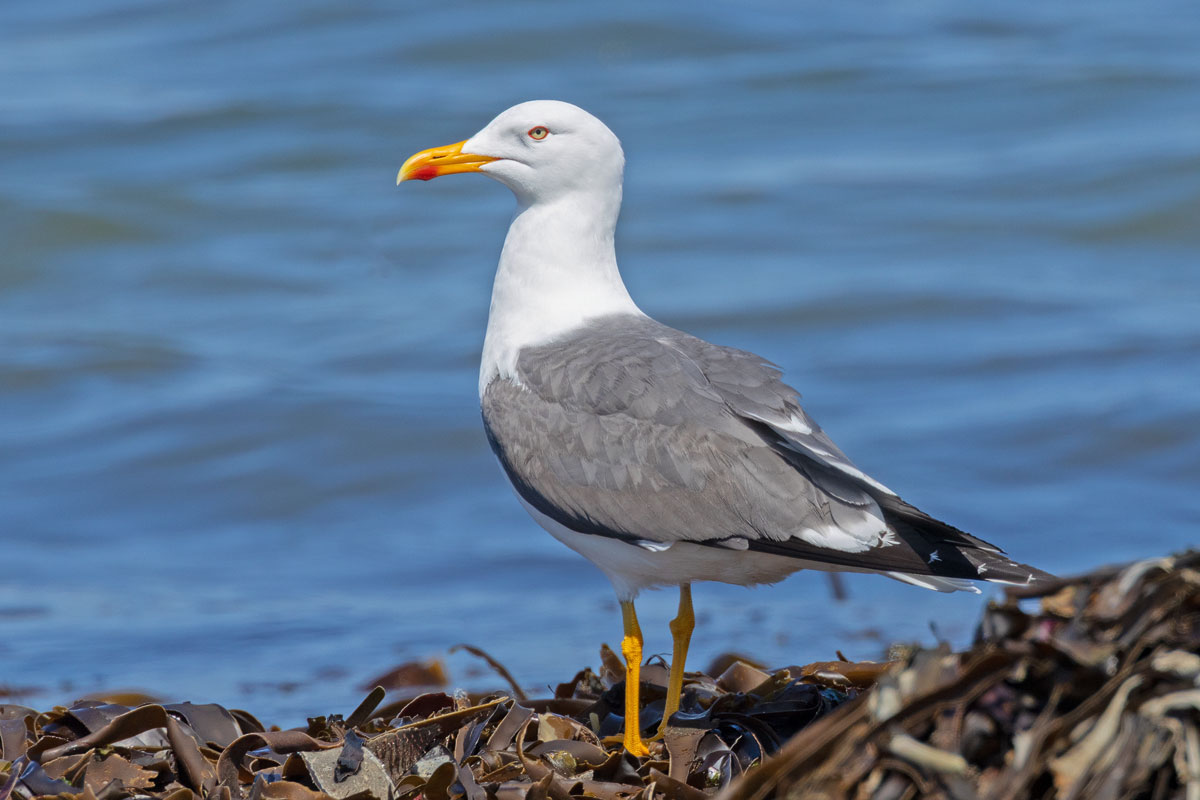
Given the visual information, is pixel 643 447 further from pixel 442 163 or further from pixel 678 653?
pixel 442 163

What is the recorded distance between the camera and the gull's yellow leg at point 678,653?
4.09 meters

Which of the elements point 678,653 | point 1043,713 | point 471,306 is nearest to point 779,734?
point 678,653

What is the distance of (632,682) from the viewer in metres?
4.05

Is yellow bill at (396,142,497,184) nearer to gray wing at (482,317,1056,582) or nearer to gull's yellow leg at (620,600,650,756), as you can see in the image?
gray wing at (482,317,1056,582)

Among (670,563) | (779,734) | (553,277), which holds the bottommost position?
(779,734)

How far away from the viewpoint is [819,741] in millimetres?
2297

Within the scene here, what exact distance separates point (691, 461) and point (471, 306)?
7189 millimetres

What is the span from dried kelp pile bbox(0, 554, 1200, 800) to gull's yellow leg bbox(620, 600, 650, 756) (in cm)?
6

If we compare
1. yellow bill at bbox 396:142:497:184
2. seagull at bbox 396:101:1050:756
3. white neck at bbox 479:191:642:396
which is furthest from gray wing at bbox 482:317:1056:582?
yellow bill at bbox 396:142:497:184

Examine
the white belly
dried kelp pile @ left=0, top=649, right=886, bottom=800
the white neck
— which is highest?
the white neck

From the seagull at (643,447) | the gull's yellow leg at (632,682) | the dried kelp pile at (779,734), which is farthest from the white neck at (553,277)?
the dried kelp pile at (779,734)

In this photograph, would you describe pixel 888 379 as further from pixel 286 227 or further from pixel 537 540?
pixel 286 227

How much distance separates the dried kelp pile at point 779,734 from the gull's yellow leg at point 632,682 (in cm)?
6

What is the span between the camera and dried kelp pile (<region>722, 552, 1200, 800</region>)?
221 cm
